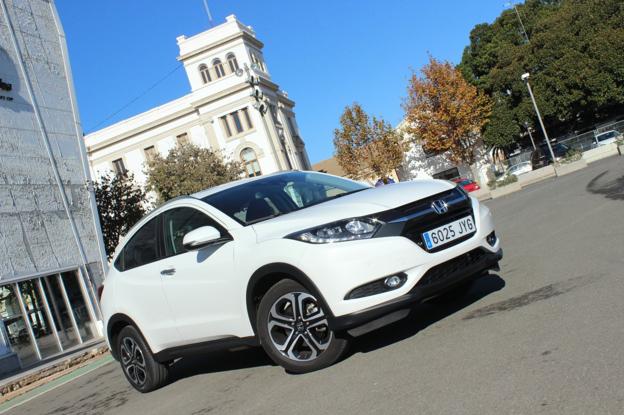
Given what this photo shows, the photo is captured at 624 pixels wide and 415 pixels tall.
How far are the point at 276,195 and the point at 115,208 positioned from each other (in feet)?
82.2

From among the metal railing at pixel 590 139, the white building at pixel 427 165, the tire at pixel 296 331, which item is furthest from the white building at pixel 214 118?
the tire at pixel 296 331

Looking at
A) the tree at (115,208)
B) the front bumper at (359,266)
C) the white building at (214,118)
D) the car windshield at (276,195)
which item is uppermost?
the white building at (214,118)

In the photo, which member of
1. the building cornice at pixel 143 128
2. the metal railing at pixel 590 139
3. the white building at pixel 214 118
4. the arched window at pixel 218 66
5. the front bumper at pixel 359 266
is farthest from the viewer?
the building cornice at pixel 143 128

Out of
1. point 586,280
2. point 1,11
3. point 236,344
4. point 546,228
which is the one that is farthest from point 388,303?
point 1,11

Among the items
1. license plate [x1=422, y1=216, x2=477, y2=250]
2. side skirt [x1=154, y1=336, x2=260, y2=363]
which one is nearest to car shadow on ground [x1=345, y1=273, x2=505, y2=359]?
license plate [x1=422, y1=216, x2=477, y2=250]

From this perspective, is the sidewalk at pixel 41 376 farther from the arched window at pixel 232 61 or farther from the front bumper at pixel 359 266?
the arched window at pixel 232 61

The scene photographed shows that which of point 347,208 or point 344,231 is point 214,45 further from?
point 344,231

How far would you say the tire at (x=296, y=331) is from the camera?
16.1 feet

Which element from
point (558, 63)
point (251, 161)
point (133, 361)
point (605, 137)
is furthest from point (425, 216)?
point (251, 161)

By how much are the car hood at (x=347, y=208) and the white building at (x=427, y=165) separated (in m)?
58.8

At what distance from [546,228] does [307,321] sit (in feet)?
20.6

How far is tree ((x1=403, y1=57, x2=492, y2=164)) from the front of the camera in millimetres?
57938

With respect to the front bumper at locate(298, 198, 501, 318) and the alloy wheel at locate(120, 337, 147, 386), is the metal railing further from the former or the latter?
the front bumper at locate(298, 198, 501, 318)

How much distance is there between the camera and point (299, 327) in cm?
497
